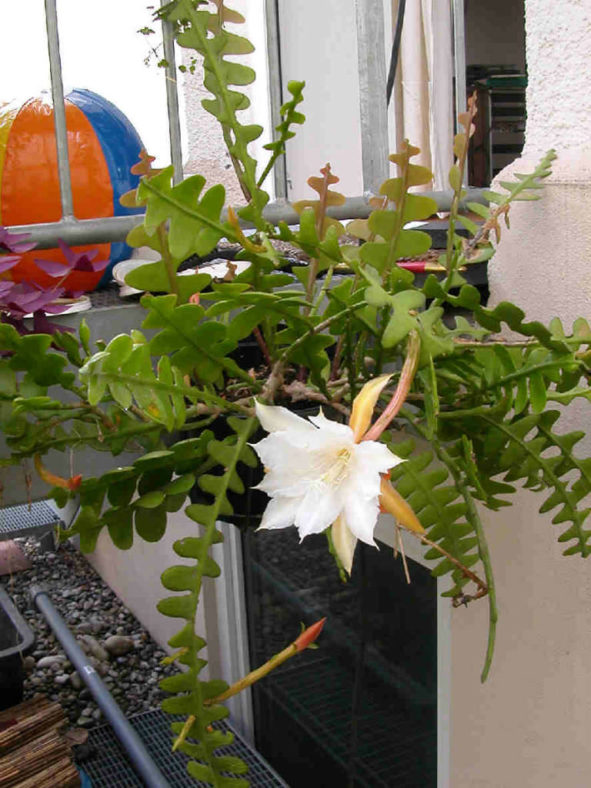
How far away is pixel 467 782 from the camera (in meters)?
1.82

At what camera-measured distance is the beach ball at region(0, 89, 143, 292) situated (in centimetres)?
152

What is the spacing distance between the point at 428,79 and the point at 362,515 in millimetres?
3239

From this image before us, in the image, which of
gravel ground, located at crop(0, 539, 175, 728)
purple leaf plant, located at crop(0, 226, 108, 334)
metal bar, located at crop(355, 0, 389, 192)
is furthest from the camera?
gravel ground, located at crop(0, 539, 175, 728)

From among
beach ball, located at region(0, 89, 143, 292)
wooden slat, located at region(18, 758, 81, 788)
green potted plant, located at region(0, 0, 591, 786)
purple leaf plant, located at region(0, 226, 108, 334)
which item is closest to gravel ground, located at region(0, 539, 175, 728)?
wooden slat, located at region(18, 758, 81, 788)

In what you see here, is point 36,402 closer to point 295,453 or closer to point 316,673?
point 295,453

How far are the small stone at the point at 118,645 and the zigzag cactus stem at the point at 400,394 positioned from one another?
12.4 feet

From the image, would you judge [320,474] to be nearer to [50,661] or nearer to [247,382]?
[247,382]

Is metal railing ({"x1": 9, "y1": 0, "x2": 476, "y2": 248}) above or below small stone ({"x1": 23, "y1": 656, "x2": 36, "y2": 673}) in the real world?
above

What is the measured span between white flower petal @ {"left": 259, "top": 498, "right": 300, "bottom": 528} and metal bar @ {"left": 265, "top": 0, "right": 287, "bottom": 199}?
0.98 metres

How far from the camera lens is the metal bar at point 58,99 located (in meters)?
1.34

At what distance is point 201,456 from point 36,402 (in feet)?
0.62

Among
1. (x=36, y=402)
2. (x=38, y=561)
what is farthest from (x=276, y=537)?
(x=38, y=561)

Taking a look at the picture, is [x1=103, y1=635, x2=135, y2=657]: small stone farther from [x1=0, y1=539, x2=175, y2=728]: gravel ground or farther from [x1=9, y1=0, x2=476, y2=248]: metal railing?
[x1=9, y1=0, x2=476, y2=248]: metal railing

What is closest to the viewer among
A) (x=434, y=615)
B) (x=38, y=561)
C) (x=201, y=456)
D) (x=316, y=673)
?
(x=201, y=456)
